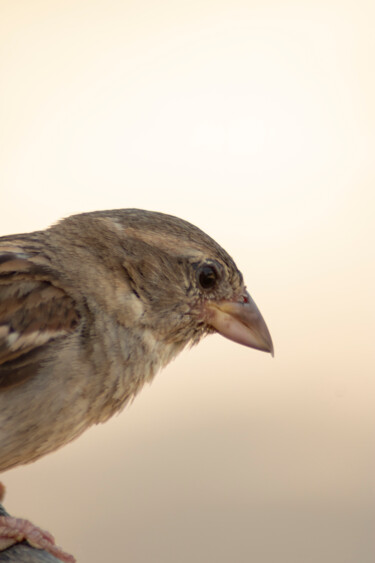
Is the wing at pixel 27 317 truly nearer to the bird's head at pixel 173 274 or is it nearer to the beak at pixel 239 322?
the bird's head at pixel 173 274

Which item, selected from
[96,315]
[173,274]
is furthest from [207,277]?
[96,315]

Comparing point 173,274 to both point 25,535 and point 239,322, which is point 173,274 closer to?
point 239,322

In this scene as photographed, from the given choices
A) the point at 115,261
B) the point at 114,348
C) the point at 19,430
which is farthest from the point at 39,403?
the point at 115,261

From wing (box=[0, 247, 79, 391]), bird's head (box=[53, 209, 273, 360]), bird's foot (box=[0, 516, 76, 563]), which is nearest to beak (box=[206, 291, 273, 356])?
bird's head (box=[53, 209, 273, 360])

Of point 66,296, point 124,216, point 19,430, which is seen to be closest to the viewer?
point 19,430

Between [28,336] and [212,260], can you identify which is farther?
[212,260]

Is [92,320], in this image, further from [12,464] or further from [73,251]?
[12,464]

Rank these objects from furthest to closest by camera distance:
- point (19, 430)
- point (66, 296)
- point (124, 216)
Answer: point (124, 216) → point (66, 296) → point (19, 430)
